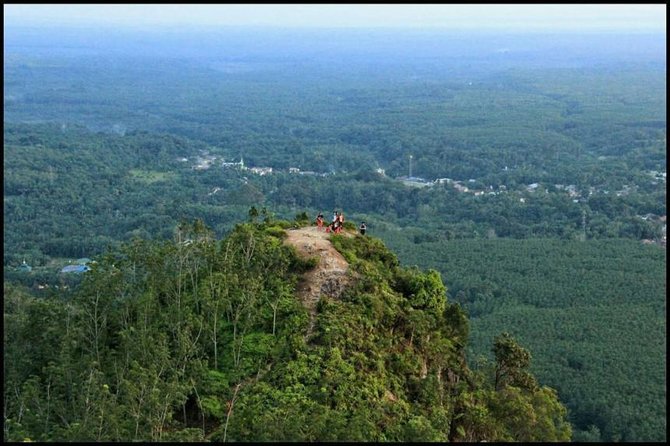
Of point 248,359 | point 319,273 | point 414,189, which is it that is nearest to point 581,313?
point 319,273

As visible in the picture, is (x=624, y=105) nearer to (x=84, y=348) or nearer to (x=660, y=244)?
(x=660, y=244)

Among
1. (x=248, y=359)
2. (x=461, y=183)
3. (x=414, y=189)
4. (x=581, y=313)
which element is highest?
(x=461, y=183)

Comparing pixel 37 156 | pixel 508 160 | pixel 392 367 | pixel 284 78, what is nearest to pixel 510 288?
pixel 392 367

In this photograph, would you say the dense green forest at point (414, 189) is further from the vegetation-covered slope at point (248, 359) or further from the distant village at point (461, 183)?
the distant village at point (461, 183)

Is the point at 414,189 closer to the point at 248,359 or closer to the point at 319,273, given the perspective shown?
the point at 319,273

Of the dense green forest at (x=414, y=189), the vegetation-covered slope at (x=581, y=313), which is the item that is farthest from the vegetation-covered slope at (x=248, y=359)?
the vegetation-covered slope at (x=581, y=313)
